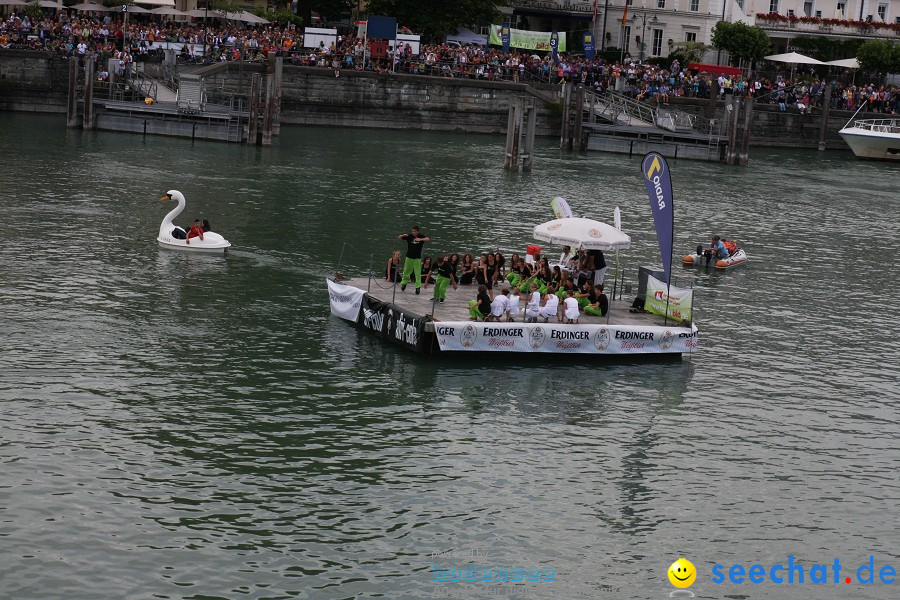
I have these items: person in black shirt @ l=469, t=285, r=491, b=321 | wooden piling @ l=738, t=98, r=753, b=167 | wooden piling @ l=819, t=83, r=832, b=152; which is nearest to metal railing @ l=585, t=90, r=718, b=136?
wooden piling @ l=738, t=98, r=753, b=167

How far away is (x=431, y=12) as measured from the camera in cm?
8469

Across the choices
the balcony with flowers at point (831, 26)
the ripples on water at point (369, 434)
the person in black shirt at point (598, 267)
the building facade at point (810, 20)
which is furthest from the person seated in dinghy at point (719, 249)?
the balcony with flowers at point (831, 26)

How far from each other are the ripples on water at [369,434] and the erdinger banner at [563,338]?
541 millimetres

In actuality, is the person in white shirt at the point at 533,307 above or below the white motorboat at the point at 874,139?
below

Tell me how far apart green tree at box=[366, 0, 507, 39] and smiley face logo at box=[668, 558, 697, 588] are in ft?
230

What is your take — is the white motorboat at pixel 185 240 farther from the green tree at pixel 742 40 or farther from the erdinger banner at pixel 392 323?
the green tree at pixel 742 40

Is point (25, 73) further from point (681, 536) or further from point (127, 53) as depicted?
point (681, 536)

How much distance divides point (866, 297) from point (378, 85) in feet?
136

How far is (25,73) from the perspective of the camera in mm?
66812

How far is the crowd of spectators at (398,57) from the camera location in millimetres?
68438

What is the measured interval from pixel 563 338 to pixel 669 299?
3.09 m

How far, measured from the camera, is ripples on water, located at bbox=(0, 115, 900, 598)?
58.2 feet

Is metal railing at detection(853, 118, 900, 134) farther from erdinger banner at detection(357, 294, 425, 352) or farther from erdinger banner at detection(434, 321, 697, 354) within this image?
erdinger banner at detection(357, 294, 425, 352)

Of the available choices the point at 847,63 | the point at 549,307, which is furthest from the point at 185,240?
the point at 847,63
